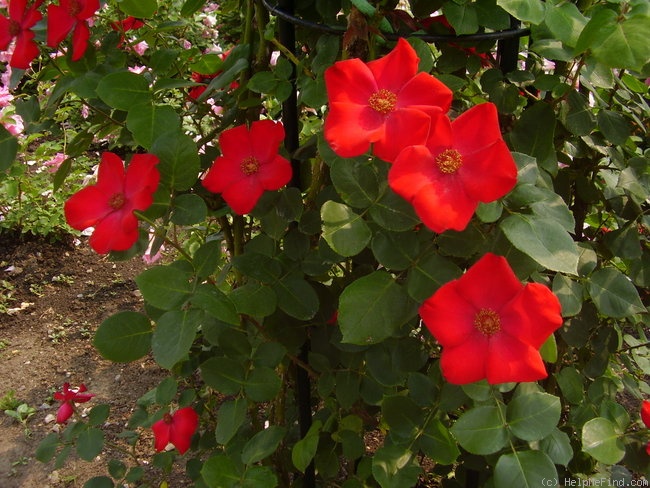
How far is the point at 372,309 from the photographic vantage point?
2.36 ft

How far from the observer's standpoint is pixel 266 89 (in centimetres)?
93

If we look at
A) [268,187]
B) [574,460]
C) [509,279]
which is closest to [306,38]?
[268,187]

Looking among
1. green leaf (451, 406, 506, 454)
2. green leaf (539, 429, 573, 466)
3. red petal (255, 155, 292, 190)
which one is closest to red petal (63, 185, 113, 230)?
red petal (255, 155, 292, 190)

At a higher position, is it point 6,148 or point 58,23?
point 58,23

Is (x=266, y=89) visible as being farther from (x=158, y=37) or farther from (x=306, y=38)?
(x=158, y=37)

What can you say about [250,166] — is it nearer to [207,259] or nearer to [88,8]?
[207,259]

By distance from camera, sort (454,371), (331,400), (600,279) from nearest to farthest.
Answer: (454,371) → (600,279) → (331,400)

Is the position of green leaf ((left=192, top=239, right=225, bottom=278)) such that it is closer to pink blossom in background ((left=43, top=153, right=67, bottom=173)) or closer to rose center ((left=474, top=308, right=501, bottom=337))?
rose center ((left=474, top=308, right=501, bottom=337))

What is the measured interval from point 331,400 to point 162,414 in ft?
1.12

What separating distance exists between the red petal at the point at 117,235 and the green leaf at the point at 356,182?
26 cm

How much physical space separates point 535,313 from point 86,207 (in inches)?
22.9

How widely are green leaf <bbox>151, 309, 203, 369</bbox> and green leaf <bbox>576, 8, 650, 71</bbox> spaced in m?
0.54

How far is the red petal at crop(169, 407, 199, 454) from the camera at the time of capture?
1.19 m

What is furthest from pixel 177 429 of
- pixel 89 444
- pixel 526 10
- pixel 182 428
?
pixel 526 10
